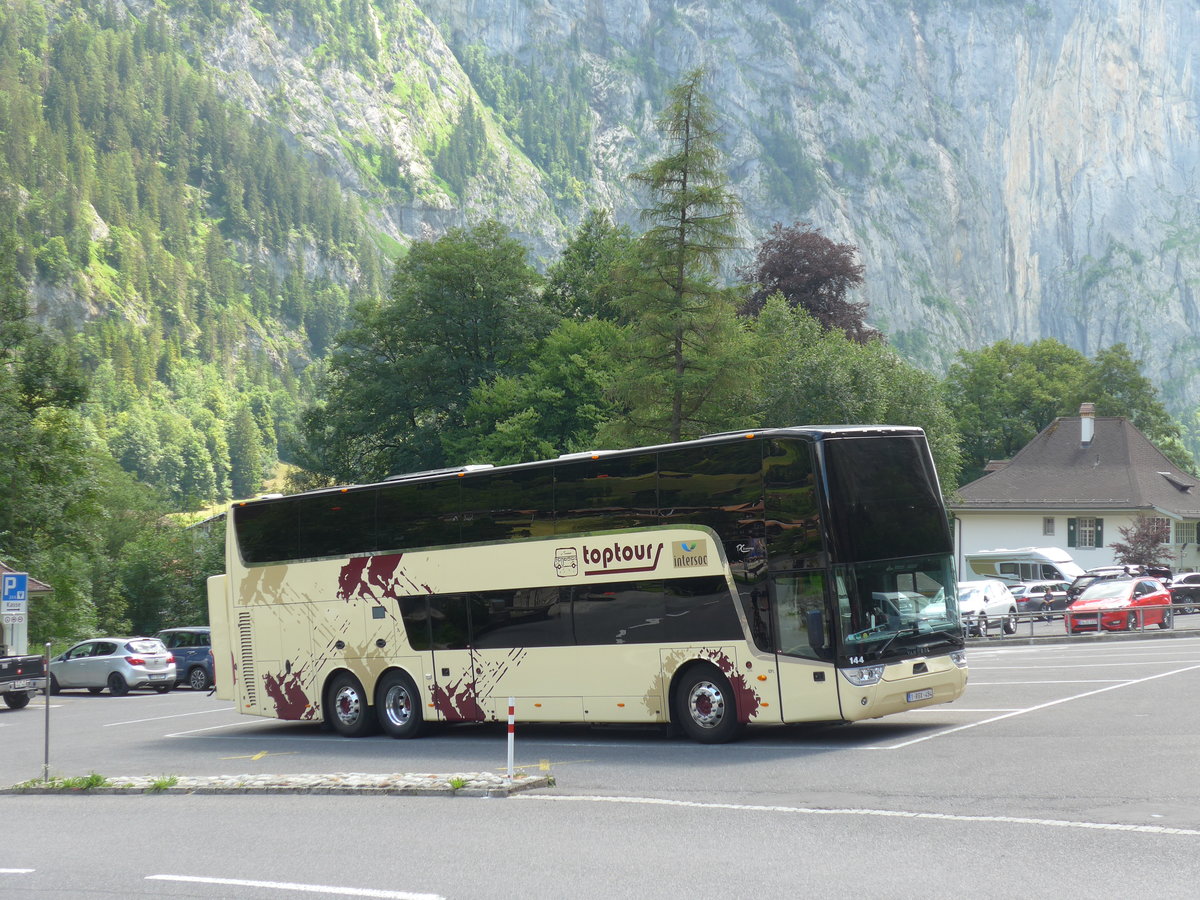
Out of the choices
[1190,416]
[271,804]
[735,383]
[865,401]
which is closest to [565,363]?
[865,401]

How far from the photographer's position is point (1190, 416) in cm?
19525

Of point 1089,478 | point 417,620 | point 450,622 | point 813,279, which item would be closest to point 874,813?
point 450,622

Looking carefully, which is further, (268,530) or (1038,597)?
(1038,597)

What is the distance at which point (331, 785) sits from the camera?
14.1 metres

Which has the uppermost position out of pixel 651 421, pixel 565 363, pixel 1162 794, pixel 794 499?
pixel 565 363

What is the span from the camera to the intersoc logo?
1631 cm

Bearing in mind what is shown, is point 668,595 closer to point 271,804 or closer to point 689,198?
point 271,804

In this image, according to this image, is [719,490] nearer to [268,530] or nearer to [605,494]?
[605,494]

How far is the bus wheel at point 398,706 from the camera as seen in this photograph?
19.6m

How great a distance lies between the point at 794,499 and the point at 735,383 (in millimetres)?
24093

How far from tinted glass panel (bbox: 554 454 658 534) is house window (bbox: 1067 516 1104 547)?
48.9 m

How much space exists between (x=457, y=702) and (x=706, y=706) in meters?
4.29

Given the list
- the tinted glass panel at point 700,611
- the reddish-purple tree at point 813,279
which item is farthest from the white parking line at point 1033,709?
the reddish-purple tree at point 813,279

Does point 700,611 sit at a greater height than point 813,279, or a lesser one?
lesser
